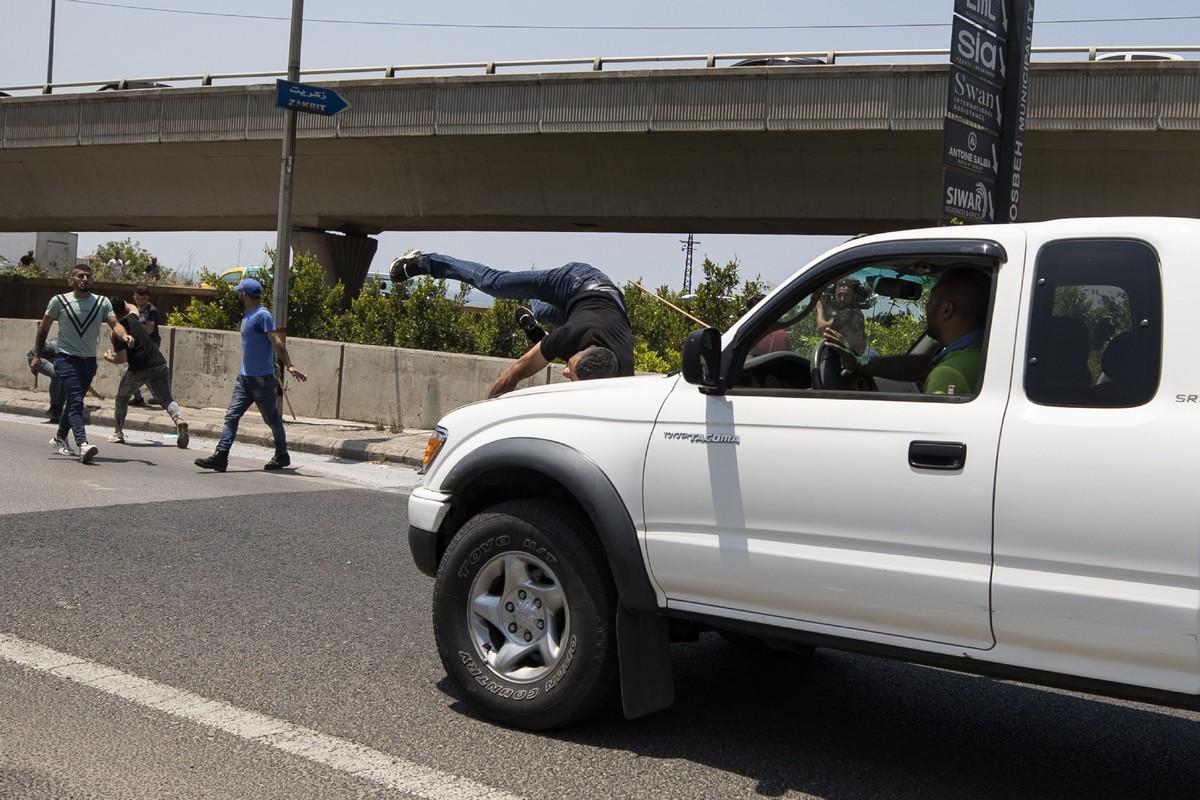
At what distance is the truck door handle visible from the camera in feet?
11.9

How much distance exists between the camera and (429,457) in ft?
16.9

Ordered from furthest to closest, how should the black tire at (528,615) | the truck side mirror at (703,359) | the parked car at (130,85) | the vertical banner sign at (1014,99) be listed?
1. the parked car at (130,85)
2. the vertical banner sign at (1014,99)
3. the black tire at (528,615)
4. the truck side mirror at (703,359)

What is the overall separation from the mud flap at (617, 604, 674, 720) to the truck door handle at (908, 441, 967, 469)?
117 cm

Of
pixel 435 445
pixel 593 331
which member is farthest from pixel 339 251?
pixel 435 445

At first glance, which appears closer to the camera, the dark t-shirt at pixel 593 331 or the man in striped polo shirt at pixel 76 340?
the dark t-shirt at pixel 593 331

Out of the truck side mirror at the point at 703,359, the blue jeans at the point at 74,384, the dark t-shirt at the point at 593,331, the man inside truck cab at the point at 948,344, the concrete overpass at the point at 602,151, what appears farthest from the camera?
the concrete overpass at the point at 602,151

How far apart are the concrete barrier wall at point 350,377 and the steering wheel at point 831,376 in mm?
10218

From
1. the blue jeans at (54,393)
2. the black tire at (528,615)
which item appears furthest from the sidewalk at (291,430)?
the black tire at (528,615)

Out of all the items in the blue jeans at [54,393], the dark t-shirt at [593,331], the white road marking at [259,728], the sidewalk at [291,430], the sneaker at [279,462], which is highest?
the dark t-shirt at [593,331]

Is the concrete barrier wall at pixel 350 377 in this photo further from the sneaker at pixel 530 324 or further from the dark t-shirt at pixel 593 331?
the dark t-shirt at pixel 593 331

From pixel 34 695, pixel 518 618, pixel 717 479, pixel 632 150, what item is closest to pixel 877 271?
pixel 717 479

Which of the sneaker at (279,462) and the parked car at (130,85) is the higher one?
the parked car at (130,85)

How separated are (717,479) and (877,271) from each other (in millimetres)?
925

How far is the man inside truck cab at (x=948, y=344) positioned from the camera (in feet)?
12.7
